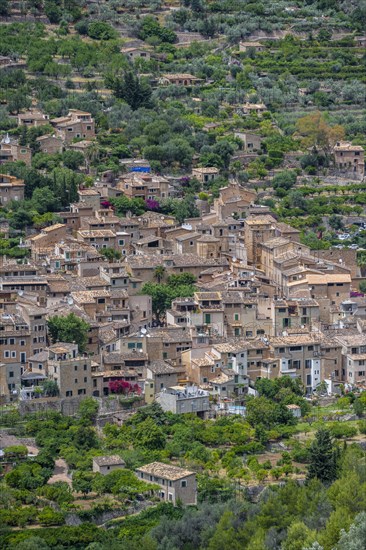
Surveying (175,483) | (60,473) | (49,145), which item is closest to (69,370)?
(60,473)

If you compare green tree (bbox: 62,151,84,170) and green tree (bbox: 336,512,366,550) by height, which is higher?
green tree (bbox: 62,151,84,170)

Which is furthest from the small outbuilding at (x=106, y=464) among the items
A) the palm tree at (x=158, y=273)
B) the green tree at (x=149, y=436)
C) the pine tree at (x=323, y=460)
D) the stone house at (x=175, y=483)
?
the palm tree at (x=158, y=273)

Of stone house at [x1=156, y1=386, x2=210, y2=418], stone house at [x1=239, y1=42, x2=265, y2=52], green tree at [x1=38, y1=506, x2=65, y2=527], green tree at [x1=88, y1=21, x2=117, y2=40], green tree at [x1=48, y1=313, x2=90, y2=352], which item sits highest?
green tree at [x1=88, y1=21, x2=117, y2=40]

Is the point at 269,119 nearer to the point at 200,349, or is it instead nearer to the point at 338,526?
the point at 200,349

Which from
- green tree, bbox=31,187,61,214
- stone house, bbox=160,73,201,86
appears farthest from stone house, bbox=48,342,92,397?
stone house, bbox=160,73,201,86

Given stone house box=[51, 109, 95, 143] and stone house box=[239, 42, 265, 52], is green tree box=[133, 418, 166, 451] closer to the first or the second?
stone house box=[51, 109, 95, 143]

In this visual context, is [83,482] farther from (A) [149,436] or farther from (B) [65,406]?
(B) [65,406]

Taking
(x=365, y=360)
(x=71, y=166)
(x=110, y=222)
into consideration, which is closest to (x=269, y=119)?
(x=71, y=166)
